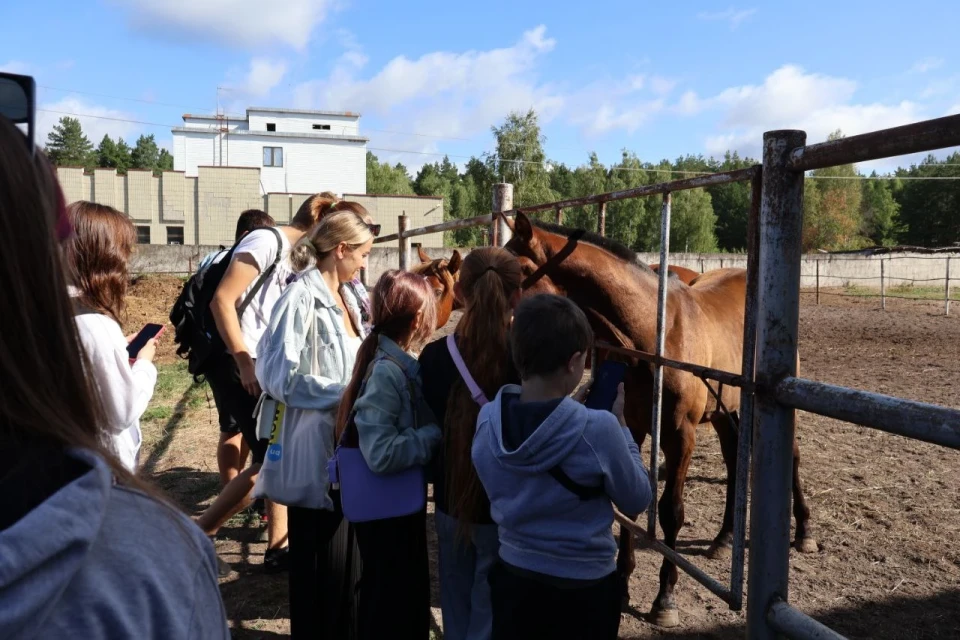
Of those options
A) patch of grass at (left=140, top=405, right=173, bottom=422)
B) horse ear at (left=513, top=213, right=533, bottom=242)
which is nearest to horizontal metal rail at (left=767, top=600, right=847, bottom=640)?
horse ear at (left=513, top=213, right=533, bottom=242)

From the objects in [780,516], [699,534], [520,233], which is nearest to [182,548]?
[780,516]

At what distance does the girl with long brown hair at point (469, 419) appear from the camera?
224 centimetres

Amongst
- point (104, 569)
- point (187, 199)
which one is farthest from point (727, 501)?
point (187, 199)

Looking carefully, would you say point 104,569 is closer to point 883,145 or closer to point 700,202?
point 883,145

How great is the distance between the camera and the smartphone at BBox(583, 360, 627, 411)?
1906mm

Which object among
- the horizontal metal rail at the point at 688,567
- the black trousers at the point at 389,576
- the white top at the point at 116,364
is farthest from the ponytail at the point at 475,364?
the white top at the point at 116,364

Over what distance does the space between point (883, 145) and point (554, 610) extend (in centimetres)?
134

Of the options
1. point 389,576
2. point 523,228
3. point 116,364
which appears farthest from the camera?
point 523,228

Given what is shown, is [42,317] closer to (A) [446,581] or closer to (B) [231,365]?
(A) [446,581]

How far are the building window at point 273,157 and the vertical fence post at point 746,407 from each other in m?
52.5

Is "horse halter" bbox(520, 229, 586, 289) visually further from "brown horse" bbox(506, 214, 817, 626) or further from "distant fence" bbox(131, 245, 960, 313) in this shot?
"distant fence" bbox(131, 245, 960, 313)

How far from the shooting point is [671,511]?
10.9 feet

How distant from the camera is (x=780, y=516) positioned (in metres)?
1.43

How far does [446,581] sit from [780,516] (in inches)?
Result: 52.5
